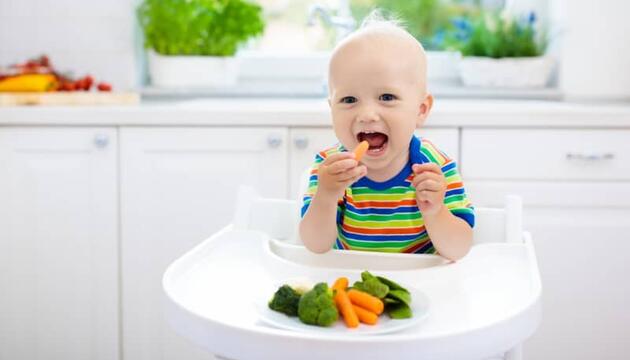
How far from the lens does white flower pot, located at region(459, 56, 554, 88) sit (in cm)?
291

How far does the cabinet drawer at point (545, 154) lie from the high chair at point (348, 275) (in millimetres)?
863

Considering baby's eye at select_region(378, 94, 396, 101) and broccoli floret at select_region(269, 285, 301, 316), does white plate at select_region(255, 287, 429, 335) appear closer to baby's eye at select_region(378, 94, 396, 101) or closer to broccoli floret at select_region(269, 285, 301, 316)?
broccoli floret at select_region(269, 285, 301, 316)

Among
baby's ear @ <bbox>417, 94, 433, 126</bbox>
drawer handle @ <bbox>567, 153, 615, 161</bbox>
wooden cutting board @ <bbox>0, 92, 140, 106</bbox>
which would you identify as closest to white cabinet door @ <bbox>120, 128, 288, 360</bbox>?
wooden cutting board @ <bbox>0, 92, 140, 106</bbox>

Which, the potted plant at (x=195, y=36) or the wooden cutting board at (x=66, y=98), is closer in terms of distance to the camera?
the wooden cutting board at (x=66, y=98)

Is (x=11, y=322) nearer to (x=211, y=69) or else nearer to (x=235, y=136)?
(x=235, y=136)

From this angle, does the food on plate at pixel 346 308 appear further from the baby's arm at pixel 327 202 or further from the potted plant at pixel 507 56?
the potted plant at pixel 507 56

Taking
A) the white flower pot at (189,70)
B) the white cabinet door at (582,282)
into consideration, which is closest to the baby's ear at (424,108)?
the white cabinet door at (582,282)

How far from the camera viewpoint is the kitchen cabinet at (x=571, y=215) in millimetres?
2287

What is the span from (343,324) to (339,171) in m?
0.24

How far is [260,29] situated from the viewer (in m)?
2.94

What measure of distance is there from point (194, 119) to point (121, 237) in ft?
1.27

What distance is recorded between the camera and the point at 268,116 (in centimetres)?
229

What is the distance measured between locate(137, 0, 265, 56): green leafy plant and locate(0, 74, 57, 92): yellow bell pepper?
17.7 inches

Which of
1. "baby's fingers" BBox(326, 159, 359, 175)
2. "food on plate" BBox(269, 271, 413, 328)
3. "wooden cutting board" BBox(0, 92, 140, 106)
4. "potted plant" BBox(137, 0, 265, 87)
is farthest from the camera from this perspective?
"potted plant" BBox(137, 0, 265, 87)
